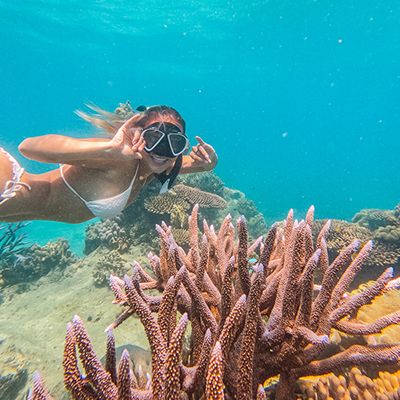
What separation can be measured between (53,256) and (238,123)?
158 metres

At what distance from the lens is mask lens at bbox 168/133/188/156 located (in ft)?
9.65

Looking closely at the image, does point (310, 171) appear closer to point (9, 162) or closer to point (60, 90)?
point (60, 90)

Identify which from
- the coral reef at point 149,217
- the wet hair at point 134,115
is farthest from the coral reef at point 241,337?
the coral reef at point 149,217

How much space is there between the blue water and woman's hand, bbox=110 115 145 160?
55 centimetres

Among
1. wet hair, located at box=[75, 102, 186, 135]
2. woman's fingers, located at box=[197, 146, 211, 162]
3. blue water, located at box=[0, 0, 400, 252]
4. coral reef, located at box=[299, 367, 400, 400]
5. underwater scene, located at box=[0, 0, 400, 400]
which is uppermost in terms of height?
blue water, located at box=[0, 0, 400, 252]

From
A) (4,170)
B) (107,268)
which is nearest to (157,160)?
(4,170)

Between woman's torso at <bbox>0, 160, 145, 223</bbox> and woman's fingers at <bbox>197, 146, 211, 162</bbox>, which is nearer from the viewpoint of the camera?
woman's torso at <bbox>0, 160, 145, 223</bbox>

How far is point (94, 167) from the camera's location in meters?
2.99

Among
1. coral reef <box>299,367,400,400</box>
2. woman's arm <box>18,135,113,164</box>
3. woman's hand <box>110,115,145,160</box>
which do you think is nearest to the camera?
coral reef <box>299,367,400,400</box>

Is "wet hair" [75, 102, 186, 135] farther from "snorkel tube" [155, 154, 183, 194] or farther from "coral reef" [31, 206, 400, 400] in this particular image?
"coral reef" [31, 206, 400, 400]

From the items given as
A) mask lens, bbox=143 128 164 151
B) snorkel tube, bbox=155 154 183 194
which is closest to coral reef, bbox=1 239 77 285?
snorkel tube, bbox=155 154 183 194

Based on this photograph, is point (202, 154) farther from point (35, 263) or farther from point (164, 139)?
point (35, 263)

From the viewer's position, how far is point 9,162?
3039 millimetres

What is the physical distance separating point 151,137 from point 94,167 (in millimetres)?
725
